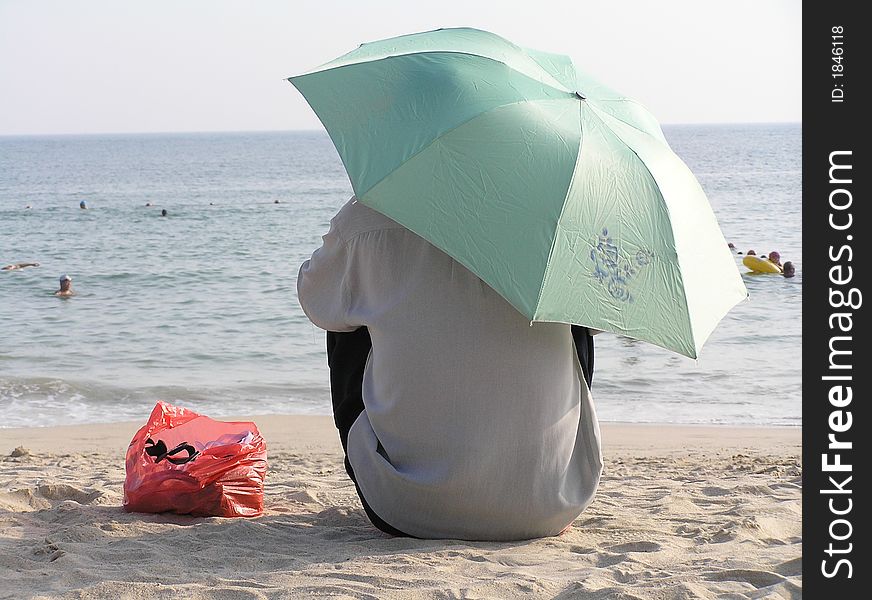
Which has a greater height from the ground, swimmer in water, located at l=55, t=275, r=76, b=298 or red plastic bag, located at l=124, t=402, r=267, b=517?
red plastic bag, located at l=124, t=402, r=267, b=517

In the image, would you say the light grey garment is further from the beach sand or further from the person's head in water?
the person's head in water

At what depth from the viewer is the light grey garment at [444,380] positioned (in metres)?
2.85

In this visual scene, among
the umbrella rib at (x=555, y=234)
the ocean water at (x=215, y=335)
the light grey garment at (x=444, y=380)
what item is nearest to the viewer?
the umbrella rib at (x=555, y=234)

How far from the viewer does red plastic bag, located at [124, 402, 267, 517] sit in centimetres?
348

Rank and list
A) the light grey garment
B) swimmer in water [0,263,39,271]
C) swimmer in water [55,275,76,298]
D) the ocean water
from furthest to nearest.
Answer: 1. swimmer in water [0,263,39,271]
2. swimmer in water [55,275,76,298]
3. the ocean water
4. the light grey garment

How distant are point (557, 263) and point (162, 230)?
2053 centimetres

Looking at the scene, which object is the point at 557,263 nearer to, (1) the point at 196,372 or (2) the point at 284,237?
(1) the point at 196,372

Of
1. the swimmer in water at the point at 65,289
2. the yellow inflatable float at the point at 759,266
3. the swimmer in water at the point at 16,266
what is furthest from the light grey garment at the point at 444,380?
the swimmer in water at the point at 16,266

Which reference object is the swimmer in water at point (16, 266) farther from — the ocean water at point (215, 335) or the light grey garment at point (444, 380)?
the light grey garment at point (444, 380)

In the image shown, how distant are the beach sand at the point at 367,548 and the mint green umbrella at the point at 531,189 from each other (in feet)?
2.46
